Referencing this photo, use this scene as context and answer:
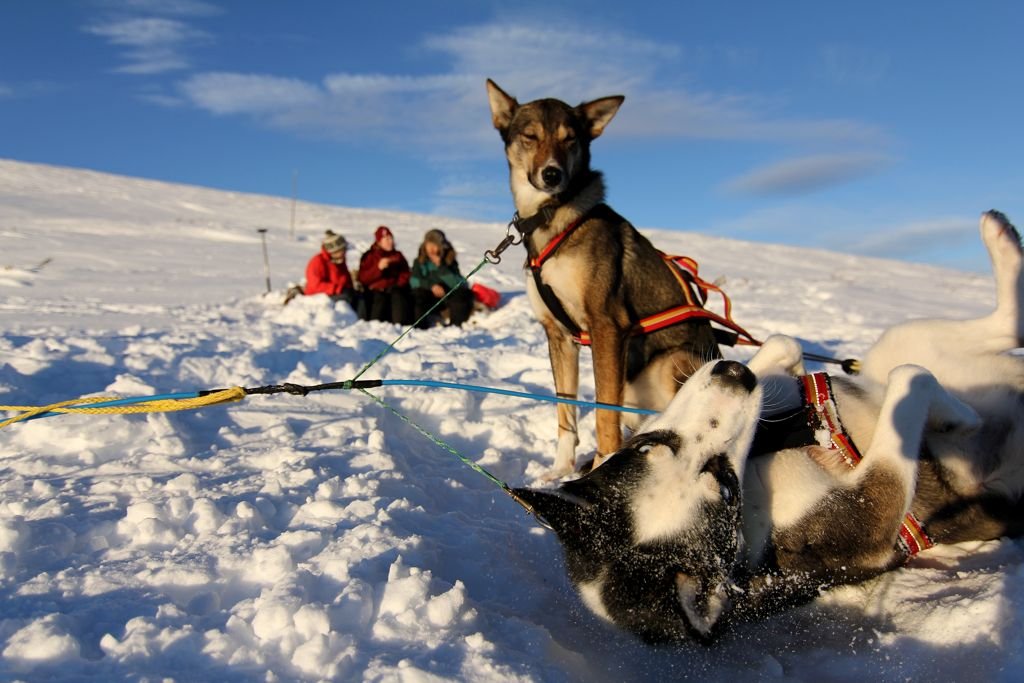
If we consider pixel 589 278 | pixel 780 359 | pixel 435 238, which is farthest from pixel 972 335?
pixel 435 238

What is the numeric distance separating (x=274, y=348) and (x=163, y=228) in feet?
43.2

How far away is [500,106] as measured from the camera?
14.8ft

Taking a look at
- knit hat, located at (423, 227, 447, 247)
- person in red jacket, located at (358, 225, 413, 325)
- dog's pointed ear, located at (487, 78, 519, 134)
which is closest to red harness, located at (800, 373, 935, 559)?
dog's pointed ear, located at (487, 78, 519, 134)

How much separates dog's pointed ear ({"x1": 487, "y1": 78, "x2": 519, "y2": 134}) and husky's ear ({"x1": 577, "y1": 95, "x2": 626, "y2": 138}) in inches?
17.0

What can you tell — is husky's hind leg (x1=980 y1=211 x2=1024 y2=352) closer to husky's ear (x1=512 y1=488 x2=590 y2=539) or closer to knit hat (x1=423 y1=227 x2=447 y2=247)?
husky's ear (x1=512 y1=488 x2=590 y2=539)

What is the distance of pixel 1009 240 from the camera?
3.17 m

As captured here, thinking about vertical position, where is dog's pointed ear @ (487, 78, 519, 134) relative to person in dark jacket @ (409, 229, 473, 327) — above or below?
above

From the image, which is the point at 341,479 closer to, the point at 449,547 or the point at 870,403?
the point at 449,547

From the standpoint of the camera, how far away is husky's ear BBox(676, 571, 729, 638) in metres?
2.26

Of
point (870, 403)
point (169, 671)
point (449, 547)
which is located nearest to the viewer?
point (169, 671)

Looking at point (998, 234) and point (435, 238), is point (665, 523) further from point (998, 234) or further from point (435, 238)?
point (435, 238)

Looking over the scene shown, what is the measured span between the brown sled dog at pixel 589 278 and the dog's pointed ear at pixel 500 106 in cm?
5

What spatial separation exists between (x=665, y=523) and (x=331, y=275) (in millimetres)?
8455

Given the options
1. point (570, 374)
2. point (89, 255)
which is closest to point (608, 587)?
point (570, 374)
